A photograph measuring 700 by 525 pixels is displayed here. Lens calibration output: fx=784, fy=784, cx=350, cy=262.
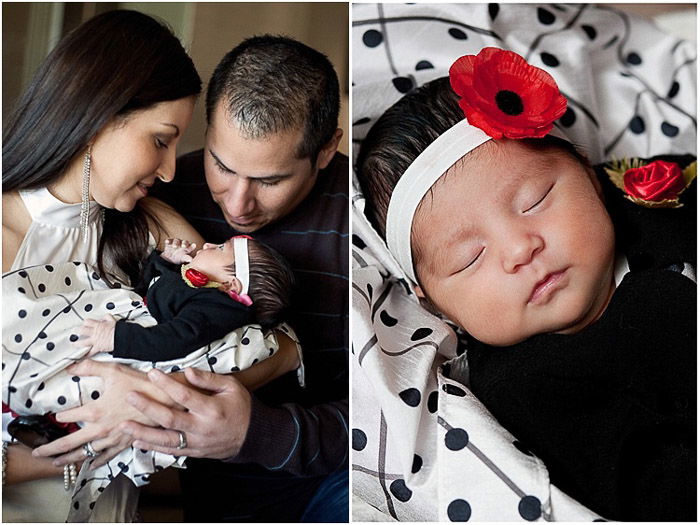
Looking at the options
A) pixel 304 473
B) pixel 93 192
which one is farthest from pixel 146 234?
pixel 304 473

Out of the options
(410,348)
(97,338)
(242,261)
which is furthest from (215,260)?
(410,348)

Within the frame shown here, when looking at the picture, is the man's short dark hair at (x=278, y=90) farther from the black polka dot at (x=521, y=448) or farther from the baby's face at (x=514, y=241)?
the black polka dot at (x=521, y=448)

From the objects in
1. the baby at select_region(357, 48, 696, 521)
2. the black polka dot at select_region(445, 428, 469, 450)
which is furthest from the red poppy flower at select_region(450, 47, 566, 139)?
the black polka dot at select_region(445, 428, 469, 450)

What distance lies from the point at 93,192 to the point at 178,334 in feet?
0.59

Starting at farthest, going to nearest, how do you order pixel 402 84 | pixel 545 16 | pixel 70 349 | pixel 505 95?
pixel 545 16 < pixel 402 84 < pixel 505 95 < pixel 70 349

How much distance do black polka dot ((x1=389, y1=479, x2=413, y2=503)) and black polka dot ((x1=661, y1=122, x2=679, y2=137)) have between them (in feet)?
2.16

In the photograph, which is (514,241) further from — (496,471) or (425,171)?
(496,471)

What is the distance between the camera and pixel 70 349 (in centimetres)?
78

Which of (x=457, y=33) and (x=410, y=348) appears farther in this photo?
(x=457, y=33)

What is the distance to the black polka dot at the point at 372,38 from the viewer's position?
42.3 inches

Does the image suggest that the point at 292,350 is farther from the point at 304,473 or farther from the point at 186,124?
the point at 186,124

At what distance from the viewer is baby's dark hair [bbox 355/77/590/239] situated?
35.2 inches

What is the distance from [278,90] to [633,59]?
2.11ft

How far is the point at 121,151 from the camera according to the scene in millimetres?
816
